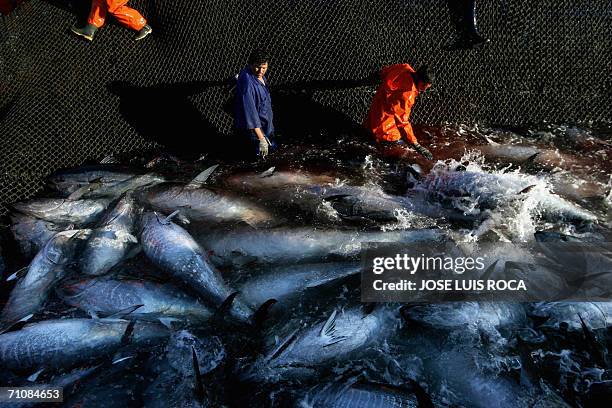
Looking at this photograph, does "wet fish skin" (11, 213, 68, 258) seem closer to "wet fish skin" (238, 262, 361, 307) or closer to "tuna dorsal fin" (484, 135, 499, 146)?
"wet fish skin" (238, 262, 361, 307)

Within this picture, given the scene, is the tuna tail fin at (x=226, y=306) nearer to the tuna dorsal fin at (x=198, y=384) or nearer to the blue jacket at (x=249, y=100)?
the tuna dorsal fin at (x=198, y=384)

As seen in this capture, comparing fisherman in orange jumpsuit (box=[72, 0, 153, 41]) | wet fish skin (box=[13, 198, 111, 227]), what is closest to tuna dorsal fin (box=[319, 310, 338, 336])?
wet fish skin (box=[13, 198, 111, 227])

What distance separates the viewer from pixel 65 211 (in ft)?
19.0

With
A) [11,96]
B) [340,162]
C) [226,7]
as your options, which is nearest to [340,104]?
[340,162]

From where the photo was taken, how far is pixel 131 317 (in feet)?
14.7

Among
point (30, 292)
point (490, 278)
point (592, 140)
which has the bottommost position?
Result: point (30, 292)

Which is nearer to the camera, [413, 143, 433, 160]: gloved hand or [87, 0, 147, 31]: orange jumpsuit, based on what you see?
[413, 143, 433, 160]: gloved hand

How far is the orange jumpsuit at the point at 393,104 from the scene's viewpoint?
655cm

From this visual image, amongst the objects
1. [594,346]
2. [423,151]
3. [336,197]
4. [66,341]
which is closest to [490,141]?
[423,151]

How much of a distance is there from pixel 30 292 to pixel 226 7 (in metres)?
5.09

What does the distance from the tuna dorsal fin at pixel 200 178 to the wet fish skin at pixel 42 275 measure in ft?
4.29

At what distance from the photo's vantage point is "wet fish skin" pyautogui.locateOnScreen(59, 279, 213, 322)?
15.0 feet

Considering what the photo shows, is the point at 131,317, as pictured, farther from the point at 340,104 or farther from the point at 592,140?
the point at 592,140

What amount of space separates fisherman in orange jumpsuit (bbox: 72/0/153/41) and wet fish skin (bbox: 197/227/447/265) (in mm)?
4189
